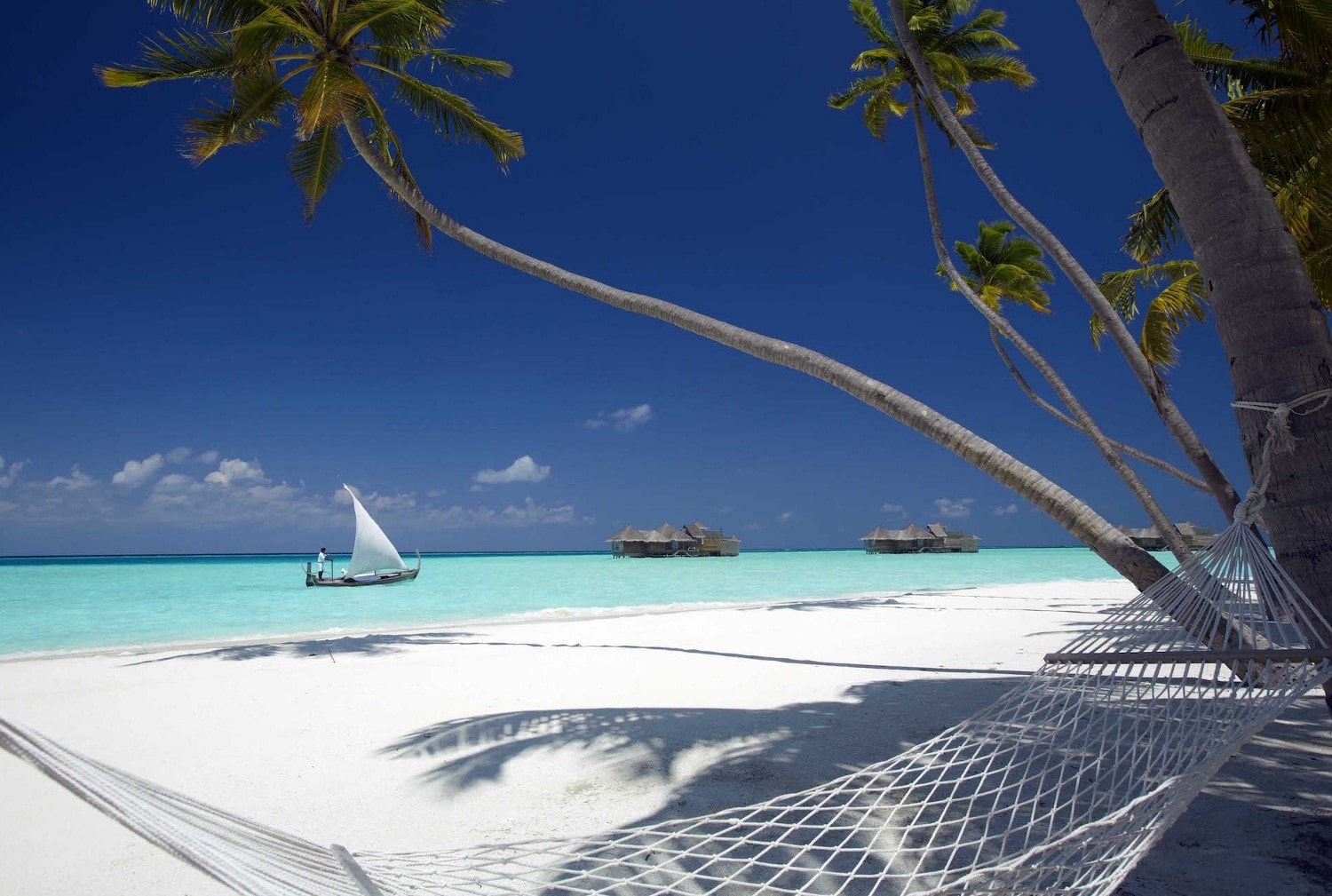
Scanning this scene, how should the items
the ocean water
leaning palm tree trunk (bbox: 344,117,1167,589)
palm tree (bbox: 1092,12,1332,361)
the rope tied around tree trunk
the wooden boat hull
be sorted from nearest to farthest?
the rope tied around tree trunk, leaning palm tree trunk (bbox: 344,117,1167,589), palm tree (bbox: 1092,12,1332,361), the ocean water, the wooden boat hull

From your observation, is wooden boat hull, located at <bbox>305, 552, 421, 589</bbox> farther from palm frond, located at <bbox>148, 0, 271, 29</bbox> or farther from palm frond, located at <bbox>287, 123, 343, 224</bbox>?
palm frond, located at <bbox>148, 0, 271, 29</bbox>

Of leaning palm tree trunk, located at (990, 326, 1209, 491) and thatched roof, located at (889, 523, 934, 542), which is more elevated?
leaning palm tree trunk, located at (990, 326, 1209, 491)

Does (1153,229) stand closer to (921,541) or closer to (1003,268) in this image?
(1003,268)

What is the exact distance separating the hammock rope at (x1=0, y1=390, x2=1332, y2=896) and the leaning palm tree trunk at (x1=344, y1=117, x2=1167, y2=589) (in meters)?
0.18

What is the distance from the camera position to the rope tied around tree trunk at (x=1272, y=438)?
5.77 ft

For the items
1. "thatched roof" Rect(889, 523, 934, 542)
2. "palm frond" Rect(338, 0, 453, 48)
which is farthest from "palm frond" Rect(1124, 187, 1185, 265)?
"thatched roof" Rect(889, 523, 934, 542)

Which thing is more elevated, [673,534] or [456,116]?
Result: [456,116]

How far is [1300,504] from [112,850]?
3.67 metres

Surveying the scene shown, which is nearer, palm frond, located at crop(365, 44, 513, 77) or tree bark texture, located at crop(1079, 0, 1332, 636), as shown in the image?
tree bark texture, located at crop(1079, 0, 1332, 636)

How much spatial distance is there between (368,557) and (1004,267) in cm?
1548

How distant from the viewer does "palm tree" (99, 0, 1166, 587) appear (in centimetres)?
250

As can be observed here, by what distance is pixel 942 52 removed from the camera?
7664mm

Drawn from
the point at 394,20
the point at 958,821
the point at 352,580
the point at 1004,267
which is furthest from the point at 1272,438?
the point at 352,580

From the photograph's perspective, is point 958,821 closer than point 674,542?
Yes
